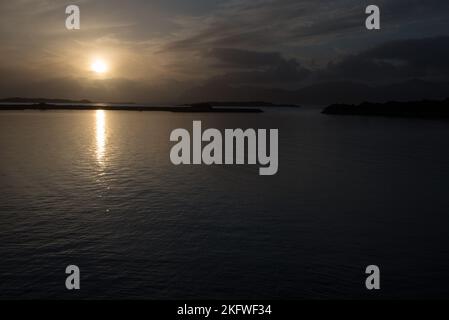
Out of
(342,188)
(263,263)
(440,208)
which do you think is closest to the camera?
(263,263)

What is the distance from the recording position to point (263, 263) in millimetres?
19828

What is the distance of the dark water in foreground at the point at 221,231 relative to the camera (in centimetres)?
1762

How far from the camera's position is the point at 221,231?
24.8 meters

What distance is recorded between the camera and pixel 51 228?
24.3m

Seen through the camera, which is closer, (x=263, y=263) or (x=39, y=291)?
(x=39, y=291)

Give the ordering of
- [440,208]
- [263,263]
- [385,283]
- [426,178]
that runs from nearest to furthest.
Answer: [385,283] → [263,263] → [440,208] → [426,178]

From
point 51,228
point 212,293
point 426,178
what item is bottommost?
point 212,293

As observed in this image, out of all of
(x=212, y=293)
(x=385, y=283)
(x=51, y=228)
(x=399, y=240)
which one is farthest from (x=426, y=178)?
(x=51, y=228)

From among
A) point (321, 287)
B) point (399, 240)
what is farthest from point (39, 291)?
point (399, 240)

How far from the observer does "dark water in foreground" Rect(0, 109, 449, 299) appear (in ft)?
57.8

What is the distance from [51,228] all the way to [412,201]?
28.1m
